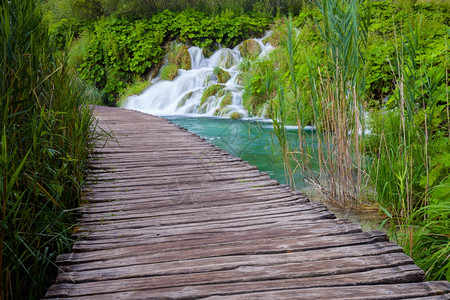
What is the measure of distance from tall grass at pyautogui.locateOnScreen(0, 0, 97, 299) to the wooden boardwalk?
7.0 inches

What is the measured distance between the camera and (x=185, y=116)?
10.2 m

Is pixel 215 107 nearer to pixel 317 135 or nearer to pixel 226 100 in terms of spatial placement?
pixel 226 100

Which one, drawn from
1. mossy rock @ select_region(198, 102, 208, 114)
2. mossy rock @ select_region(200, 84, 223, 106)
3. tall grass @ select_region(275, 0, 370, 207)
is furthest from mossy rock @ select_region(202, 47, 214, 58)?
tall grass @ select_region(275, 0, 370, 207)

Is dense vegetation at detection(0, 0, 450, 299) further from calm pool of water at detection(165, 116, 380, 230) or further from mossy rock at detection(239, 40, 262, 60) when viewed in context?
mossy rock at detection(239, 40, 262, 60)

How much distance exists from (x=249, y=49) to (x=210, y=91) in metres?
2.61

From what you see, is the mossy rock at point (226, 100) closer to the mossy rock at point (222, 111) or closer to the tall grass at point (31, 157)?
the mossy rock at point (222, 111)

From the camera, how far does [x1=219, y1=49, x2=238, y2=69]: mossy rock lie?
12.2m

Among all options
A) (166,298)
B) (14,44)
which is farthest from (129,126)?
(166,298)

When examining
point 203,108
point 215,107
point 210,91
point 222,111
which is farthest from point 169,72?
point 222,111

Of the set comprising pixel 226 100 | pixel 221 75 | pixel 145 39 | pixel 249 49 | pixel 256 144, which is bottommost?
pixel 256 144

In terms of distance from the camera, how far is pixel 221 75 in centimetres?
1136

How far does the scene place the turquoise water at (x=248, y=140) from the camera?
15.3 ft

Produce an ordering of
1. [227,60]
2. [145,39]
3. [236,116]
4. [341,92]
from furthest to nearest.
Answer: [145,39] < [227,60] < [236,116] < [341,92]

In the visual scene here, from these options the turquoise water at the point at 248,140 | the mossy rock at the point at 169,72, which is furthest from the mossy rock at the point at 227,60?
the turquoise water at the point at 248,140
